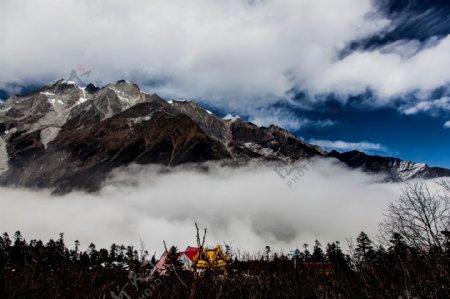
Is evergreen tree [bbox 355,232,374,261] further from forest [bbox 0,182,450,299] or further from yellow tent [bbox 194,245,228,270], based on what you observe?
yellow tent [bbox 194,245,228,270]

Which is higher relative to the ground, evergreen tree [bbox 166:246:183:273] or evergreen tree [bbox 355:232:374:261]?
evergreen tree [bbox 355:232:374:261]

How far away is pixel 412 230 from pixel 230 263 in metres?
11.6

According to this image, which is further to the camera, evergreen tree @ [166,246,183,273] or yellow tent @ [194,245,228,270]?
evergreen tree @ [166,246,183,273]

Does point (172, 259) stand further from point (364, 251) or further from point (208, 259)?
point (364, 251)

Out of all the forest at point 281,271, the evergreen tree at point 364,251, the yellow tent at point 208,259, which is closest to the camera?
the yellow tent at point 208,259

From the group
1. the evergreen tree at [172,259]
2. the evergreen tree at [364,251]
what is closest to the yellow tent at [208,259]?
the evergreen tree at [172,259]

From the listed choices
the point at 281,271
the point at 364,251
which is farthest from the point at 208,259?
the point at 281,271

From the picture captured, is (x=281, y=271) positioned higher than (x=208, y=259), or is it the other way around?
(x=281, y=271)

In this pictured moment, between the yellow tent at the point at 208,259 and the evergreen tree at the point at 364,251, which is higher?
the evergreen tree at the point at 364,251

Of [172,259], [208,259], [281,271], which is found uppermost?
[281,271]

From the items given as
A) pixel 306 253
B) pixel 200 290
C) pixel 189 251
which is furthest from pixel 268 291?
pixel 306 253

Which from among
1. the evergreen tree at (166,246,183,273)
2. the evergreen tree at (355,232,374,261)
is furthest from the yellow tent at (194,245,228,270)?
the evergreen tree at (355,232,374,261)

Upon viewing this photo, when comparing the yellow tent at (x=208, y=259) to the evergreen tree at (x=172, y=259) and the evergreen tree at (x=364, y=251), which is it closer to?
the evergreen tree at (x=172, y=259)

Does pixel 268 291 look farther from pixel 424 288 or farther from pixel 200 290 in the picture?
pixel 424 288
